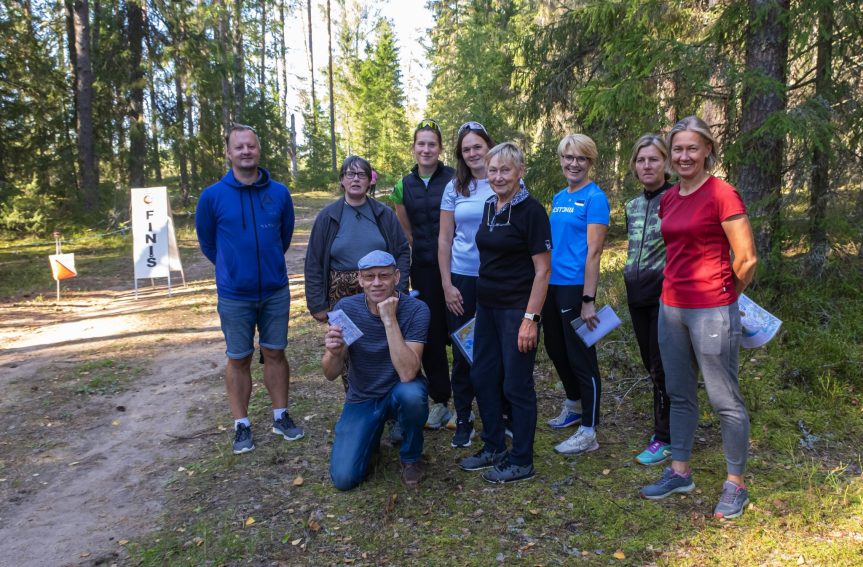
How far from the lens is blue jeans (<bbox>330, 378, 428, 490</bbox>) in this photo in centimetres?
374

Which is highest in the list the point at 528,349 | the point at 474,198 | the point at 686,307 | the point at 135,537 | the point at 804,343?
the point at 474,198

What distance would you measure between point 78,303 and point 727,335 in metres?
10.6

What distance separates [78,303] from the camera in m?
10.3

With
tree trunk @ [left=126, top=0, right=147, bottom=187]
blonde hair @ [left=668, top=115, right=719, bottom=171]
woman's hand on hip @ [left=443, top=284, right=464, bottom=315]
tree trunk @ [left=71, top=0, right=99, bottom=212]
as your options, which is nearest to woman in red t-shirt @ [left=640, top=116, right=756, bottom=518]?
blonde hair @ [left=668, top=115, right=719, bottom=171]

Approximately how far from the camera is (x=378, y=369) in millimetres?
3883

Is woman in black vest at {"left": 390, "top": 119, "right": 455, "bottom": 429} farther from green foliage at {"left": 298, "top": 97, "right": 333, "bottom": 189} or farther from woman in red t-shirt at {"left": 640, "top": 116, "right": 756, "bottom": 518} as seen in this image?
green foliage at {"left": 298, "top": 97, "right": 333, "bottom": 189}

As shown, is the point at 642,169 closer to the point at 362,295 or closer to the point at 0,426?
the point at 362,295

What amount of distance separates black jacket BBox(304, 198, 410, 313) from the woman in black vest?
187 millimetres

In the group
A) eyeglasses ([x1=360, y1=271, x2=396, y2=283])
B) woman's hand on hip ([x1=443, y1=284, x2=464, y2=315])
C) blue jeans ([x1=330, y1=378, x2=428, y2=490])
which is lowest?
blue jeans ([x1=330, y1=378, x2=428, y2=490])

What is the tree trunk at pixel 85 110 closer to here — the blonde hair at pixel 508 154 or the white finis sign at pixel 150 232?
the white finis sign at pixel 150 232

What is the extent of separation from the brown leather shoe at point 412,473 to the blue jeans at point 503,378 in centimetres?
50

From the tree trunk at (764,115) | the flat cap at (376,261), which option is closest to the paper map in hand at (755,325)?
the flat cap at (376,261)

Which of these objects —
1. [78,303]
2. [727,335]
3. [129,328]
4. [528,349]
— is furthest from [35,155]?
[727,335]

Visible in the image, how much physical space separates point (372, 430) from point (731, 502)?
2113 mm
